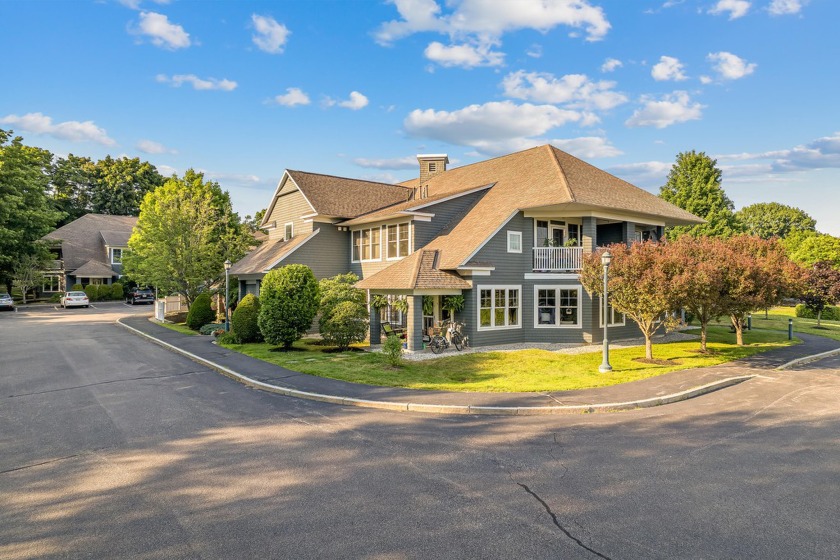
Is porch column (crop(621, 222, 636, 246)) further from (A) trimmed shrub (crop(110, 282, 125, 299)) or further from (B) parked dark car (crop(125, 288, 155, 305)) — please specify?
(A) trimmed shrub (crop(110, 282, 125, 299))

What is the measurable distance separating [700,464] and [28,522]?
9.79 m

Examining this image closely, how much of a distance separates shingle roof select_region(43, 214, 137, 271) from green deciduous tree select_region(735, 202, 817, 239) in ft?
339

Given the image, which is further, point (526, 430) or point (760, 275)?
point (760, 275)

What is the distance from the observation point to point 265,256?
95.7 ft

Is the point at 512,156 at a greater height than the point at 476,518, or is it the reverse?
the point at 512,156

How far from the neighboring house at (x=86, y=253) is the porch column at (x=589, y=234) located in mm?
49733

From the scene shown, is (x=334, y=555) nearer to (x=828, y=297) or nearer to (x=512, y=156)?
(x=512, y=156)

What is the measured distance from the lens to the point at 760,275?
1831 centimetres

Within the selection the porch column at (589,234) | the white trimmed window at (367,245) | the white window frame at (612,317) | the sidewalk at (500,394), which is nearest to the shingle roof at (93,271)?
the white trimmed window at (367,245)

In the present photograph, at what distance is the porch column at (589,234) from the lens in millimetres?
22281

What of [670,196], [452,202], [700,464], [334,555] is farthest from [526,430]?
[670,196]

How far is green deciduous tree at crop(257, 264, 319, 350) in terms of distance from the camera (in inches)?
778

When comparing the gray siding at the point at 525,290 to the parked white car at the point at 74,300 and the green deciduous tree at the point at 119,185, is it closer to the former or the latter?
the parked white car at the point at 74,300

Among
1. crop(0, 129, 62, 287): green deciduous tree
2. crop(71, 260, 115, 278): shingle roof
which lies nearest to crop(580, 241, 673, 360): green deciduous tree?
crop(0, 129, 62, 287): green deciduous tree
